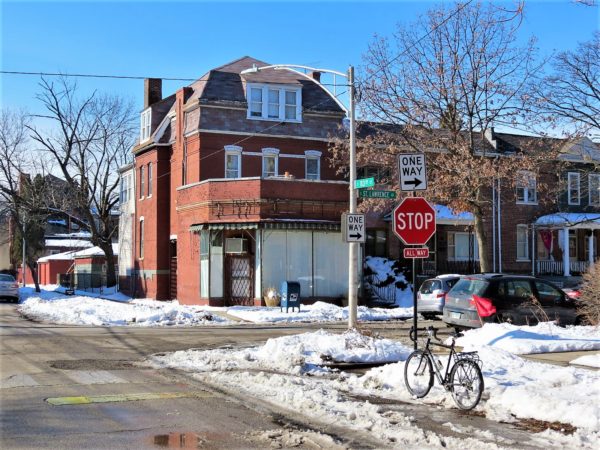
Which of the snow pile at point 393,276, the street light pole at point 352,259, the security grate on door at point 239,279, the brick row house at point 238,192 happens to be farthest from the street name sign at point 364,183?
the snow pile at point 393,276

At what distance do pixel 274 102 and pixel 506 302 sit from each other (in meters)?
20.5

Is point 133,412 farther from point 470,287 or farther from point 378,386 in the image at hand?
point 470,287

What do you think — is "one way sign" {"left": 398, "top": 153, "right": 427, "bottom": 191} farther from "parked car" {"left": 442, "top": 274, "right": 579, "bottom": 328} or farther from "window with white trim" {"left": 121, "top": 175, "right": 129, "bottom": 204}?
"window with white trim" {"left": 121, "top": 175, "right": 129, "bottom": 204}

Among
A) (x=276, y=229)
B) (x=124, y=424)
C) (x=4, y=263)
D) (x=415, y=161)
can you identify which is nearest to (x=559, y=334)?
(x=415, y=161)

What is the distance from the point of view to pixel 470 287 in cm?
1627

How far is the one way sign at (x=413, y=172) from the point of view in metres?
11.0

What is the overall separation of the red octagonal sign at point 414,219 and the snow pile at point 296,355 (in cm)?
305

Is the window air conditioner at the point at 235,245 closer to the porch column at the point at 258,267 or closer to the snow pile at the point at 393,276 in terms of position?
the porch column at the point at 258,267

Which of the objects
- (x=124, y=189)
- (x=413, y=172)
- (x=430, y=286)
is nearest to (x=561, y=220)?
(x=430, y=286)

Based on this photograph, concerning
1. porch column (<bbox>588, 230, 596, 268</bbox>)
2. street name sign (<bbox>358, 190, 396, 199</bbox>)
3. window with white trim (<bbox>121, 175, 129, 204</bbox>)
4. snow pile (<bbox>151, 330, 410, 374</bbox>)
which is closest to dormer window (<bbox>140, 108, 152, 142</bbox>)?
window with white trim (<bbox>121, 175, 129, 204</bbox>)

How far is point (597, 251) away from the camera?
40719 millimetres

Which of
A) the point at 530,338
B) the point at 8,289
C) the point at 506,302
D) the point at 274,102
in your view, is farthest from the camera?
the point at 8,289

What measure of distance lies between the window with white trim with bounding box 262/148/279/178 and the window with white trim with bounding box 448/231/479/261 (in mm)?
10693

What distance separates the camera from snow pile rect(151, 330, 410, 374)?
12234 millimetres
